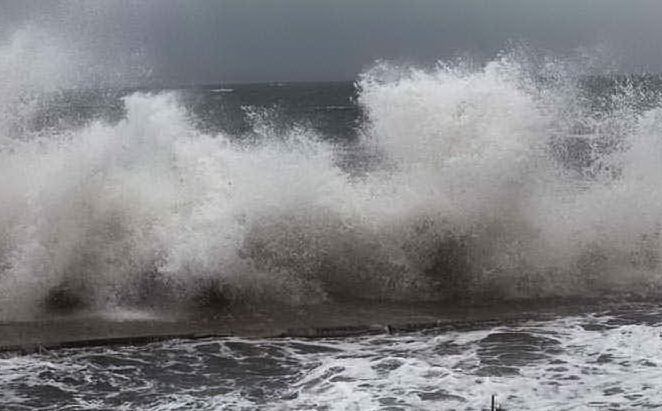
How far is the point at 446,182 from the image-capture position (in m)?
10.4

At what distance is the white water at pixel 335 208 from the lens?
9438mm

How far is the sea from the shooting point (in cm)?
705

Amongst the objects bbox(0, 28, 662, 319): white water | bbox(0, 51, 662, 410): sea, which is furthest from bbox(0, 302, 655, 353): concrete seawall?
bbox(0, 28, 662, 319): white water

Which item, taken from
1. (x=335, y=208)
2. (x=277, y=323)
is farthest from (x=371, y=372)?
(x=335, y=208)

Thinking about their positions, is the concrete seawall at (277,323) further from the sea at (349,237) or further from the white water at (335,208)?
the white water at (335,208)

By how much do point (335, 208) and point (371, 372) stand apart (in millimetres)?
3803

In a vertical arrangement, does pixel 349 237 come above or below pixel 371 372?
above

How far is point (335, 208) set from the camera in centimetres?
1035

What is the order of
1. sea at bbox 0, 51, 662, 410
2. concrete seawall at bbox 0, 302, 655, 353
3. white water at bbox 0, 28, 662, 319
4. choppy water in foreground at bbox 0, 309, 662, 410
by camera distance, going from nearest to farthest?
choppy water in foreground at bbox 0, 309, 662, 410 < sea at bbox 0, 51, 662, 410 < concrete seawall at bbox 0, 302, 655, 353 < white water at bbox 0, 28, 662, 319

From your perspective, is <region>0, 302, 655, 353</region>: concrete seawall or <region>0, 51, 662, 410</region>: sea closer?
<region>0, 51, 662, 410</region>: sea

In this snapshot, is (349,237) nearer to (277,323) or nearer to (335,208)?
(335,208)

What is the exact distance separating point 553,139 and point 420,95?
7.79 ft

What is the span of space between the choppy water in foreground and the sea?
0.10 feet

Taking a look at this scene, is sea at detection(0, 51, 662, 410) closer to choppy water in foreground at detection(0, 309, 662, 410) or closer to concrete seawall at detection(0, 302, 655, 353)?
choppy water in foreground at detection(0, 309, 662, 410)
